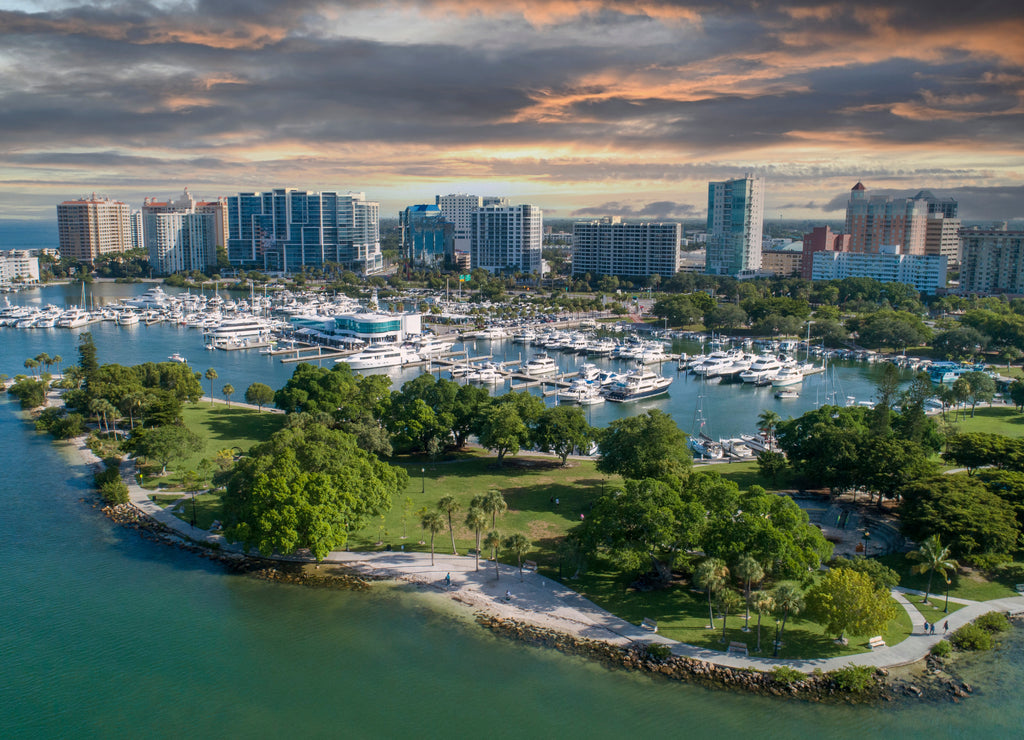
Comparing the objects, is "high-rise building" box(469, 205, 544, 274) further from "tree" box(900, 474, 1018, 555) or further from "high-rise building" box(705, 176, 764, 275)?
"tree" box(900, 474, 1018, 555)

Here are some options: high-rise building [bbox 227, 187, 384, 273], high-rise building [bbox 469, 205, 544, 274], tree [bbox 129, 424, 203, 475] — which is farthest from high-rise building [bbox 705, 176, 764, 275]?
tree [bbox 129, 424, 203, 475]

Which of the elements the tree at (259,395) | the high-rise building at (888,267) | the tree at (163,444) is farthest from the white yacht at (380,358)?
the high-rise building at (888,267)

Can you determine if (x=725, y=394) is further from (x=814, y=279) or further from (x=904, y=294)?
(x=814, y=279)

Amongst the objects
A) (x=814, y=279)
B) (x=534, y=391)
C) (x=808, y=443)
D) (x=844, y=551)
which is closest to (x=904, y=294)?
(x=814, y=279)

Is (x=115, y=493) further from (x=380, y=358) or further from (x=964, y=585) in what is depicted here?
(x=380, y=358)

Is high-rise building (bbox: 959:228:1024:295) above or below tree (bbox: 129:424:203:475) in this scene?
above

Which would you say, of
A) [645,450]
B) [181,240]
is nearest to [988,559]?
[645,450]

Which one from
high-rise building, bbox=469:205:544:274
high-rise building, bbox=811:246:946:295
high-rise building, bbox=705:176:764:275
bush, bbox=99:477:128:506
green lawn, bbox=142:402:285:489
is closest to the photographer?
bush, bbox=99:477:128:506

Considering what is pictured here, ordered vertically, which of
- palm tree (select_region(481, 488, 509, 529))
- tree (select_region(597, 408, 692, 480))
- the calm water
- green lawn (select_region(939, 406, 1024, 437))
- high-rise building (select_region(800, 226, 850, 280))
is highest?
high-rise building (select_region(800, 226, 850, 280))
